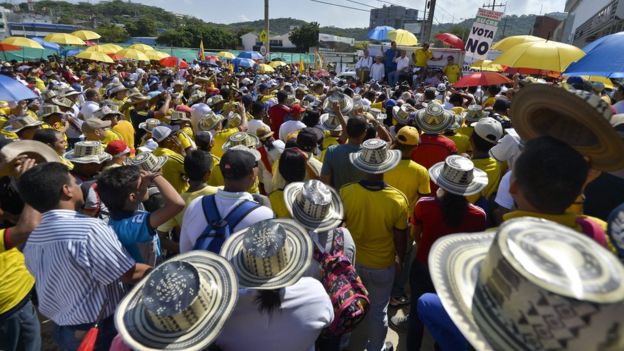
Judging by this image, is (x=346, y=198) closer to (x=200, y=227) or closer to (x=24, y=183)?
(x=200, y=227)

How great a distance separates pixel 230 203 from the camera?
2566 millimetres

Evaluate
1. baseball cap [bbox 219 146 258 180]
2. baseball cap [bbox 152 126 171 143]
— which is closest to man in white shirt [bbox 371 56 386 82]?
baseball cap [bbox 152 126 171 143]

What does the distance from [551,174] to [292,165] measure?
7.06 ft

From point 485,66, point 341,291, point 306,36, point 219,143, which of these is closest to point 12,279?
point 341,291

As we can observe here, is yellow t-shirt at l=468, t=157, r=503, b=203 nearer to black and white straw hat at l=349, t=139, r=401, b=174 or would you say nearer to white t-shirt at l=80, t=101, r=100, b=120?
black and white straw hat at l=349, t=139, r=401, b=174

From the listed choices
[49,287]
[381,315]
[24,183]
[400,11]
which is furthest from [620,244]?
[400,11]

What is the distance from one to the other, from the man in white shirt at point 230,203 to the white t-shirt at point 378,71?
14.8 metres

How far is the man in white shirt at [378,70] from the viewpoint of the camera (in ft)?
53.6

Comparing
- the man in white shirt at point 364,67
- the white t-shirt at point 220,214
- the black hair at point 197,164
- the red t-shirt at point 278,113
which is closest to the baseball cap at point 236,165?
the white t-shirt at point 220,214

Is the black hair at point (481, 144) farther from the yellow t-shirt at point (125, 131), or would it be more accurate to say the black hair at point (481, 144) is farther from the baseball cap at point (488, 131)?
the yellow t-shirt at point (125, 131)

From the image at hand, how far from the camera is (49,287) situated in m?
2.12

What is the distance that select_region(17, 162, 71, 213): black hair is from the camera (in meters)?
2.15

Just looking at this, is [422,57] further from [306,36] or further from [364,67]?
[306,36]

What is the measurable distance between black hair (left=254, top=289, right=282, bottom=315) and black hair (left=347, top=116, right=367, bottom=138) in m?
2.90
